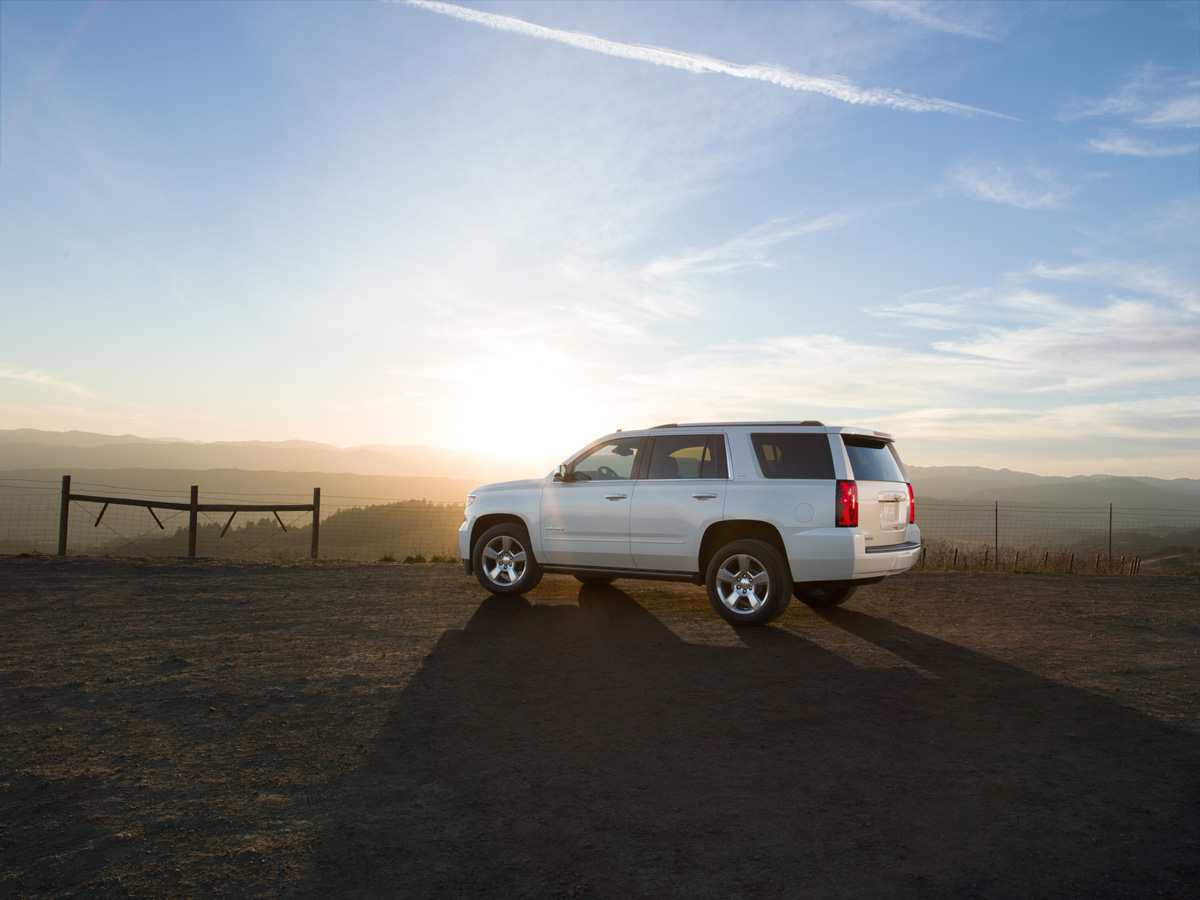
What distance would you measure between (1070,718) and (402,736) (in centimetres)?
436

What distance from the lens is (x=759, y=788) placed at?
418 cm

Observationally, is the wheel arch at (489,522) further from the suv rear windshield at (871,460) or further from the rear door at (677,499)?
the suv rear windshield at (871,460)

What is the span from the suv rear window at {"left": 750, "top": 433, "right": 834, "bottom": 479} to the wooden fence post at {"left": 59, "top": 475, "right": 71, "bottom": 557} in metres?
13.9

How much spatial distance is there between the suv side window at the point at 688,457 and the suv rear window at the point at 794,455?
42 cm

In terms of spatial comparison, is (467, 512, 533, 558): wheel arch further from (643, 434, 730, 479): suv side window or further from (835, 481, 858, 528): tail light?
(835, 481, 858, 528): tail light

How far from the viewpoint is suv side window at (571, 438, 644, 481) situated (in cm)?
980

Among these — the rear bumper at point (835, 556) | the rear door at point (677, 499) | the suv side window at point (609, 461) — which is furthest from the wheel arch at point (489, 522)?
the rear bumper at point (835, 556)

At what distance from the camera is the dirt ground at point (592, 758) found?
3246 millimetres

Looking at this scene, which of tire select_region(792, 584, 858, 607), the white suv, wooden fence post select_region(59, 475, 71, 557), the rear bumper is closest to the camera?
the rear bumper

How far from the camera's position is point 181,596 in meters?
10.8

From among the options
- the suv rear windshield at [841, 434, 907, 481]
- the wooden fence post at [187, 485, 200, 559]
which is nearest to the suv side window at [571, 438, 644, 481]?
the suv rear windshield at [841, 434, 907, 481]

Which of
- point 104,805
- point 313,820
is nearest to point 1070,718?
point 313,820

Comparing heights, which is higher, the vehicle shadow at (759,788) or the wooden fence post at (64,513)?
the wooden fence post at (64,513)

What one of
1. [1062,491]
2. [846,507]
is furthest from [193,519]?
[1062,491]
